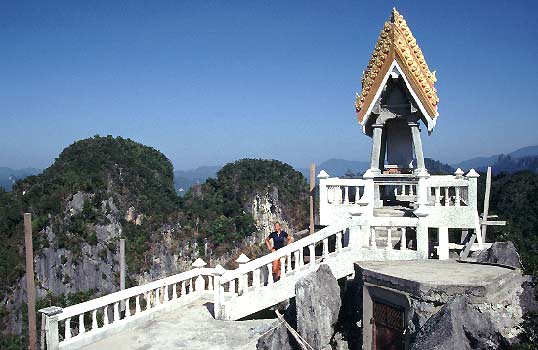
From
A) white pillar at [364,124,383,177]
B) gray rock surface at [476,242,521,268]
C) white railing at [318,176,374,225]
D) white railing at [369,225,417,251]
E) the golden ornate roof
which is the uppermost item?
the golden ornate roof

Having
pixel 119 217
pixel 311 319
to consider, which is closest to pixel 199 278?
pixel 311 319

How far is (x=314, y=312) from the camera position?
9.91m

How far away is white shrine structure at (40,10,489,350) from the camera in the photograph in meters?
10.9

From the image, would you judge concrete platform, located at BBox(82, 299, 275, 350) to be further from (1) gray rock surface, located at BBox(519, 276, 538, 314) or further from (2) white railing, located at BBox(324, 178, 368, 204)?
(1) gray rock surface, located at BBox(519, 276, 538, 314)

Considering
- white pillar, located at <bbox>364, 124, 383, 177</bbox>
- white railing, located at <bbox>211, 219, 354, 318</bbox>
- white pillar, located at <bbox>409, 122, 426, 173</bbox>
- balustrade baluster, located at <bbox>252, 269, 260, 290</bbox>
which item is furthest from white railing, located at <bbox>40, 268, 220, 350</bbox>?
white pillar, located at <bbox>409, 122, 426, 173</bbox>

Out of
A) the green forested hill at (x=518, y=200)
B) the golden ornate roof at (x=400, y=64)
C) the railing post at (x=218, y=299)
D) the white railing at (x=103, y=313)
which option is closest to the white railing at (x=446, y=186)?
the golden ornate roof at (x=400, y=64)

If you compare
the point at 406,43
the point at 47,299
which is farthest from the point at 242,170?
the point at 406,43

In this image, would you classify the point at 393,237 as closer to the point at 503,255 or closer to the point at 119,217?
the point at 503,255

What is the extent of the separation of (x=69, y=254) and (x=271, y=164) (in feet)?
111

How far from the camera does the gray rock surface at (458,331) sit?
7616 mm

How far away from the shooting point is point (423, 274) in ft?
30.5

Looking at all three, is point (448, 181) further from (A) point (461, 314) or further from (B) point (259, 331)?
(B) point (259, 331)

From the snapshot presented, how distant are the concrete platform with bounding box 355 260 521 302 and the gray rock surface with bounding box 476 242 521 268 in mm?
622

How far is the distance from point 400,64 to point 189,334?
7699 millimetres
